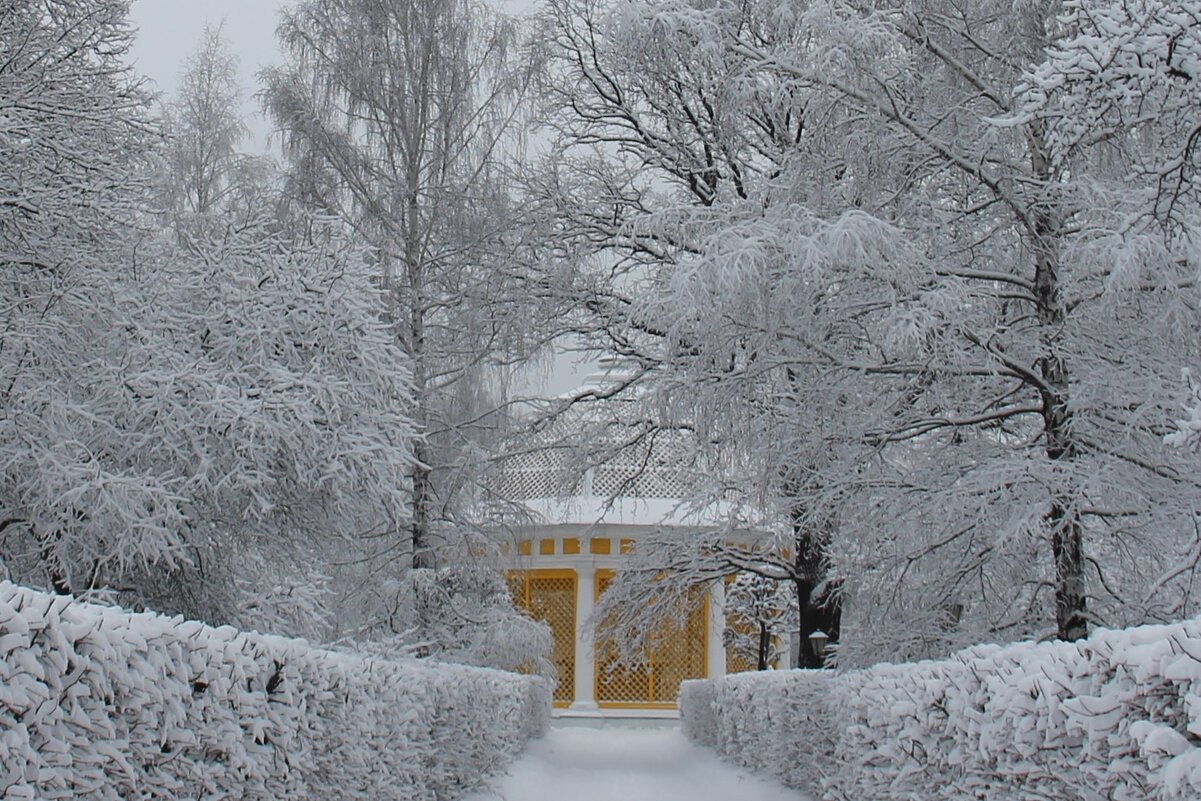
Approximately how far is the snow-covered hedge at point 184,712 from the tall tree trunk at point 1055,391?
353cm

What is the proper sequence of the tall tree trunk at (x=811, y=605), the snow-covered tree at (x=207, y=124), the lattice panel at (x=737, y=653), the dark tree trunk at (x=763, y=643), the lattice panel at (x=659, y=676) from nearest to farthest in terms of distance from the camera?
the tall tree trunk at (x=811, y=605) < the snow-covered tree at (x=207, y=124) < the dark tree trunk at (x=763, y=643) < the lattice panel at (x=737, y=653) < the lattice panel at (x=659, y=676)

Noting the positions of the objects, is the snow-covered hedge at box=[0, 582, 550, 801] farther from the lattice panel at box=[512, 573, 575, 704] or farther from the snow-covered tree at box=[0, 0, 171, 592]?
the lattice panel at box=[512, 573, 575, 704]

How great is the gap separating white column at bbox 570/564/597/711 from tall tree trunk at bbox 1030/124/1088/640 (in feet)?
52.9

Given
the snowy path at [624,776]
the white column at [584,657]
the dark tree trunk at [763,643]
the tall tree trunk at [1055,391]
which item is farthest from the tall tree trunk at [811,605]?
the white column at [584,657]

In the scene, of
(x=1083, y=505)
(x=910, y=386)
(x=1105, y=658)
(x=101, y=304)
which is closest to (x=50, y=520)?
(x=101, y=304)

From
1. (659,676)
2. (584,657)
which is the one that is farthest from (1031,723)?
(659,676)

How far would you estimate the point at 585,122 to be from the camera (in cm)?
1170

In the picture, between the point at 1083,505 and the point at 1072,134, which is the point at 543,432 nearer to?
the point at 1083,505

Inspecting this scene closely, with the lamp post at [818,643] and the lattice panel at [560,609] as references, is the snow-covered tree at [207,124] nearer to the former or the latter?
the lattice panel at [560,609]

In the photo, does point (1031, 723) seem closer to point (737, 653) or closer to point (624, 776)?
point (624, 776)

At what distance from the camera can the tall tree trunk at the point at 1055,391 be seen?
6684 millimetres

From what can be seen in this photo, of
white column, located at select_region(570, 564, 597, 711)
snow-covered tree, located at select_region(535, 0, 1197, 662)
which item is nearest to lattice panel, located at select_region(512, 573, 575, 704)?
white column, located at select_region(570, 564, 597, 711)

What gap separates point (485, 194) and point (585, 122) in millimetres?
1879

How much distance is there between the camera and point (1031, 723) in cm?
341
